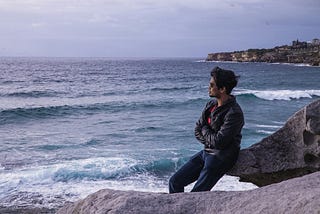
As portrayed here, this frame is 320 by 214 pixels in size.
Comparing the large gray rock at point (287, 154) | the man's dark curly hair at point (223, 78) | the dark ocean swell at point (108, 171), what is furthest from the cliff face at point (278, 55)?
the man's dark curly hair at point (223, 78)

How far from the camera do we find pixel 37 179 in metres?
12.5

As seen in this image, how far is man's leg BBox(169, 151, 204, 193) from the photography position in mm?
4559

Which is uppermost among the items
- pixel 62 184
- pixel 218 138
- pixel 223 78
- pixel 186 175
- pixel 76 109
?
pixel 223 78

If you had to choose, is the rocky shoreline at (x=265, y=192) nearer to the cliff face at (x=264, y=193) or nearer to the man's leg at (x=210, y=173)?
the cliff face at (x=264, y=193)

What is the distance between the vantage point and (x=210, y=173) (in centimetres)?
438

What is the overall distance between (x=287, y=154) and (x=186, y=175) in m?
1.16

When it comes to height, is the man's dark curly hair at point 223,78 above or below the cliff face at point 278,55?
below

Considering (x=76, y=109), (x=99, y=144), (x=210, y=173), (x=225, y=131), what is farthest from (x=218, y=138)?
(x=76, y=109)

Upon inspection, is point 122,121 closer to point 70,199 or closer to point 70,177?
point 70,177

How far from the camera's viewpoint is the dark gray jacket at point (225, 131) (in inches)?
170

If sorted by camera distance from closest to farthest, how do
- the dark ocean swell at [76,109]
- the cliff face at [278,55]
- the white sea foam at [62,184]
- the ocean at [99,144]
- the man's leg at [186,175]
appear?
the man's leg at [186,175] < the white sea foam at [62,184] < the ocean at [99,144] < the dark ocean swell at [76,109] < the cliff face at [278,55]

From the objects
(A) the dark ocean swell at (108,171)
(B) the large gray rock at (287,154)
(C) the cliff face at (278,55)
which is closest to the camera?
(B) the large gray rock at (287,154)

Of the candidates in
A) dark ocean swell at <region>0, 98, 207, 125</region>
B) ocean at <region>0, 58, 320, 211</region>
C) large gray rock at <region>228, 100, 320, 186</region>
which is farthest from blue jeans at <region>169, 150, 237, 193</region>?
dark ocean swell at <region>0, 98, 207, 125</region>

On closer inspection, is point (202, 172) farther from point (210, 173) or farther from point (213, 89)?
point (213, 89)
